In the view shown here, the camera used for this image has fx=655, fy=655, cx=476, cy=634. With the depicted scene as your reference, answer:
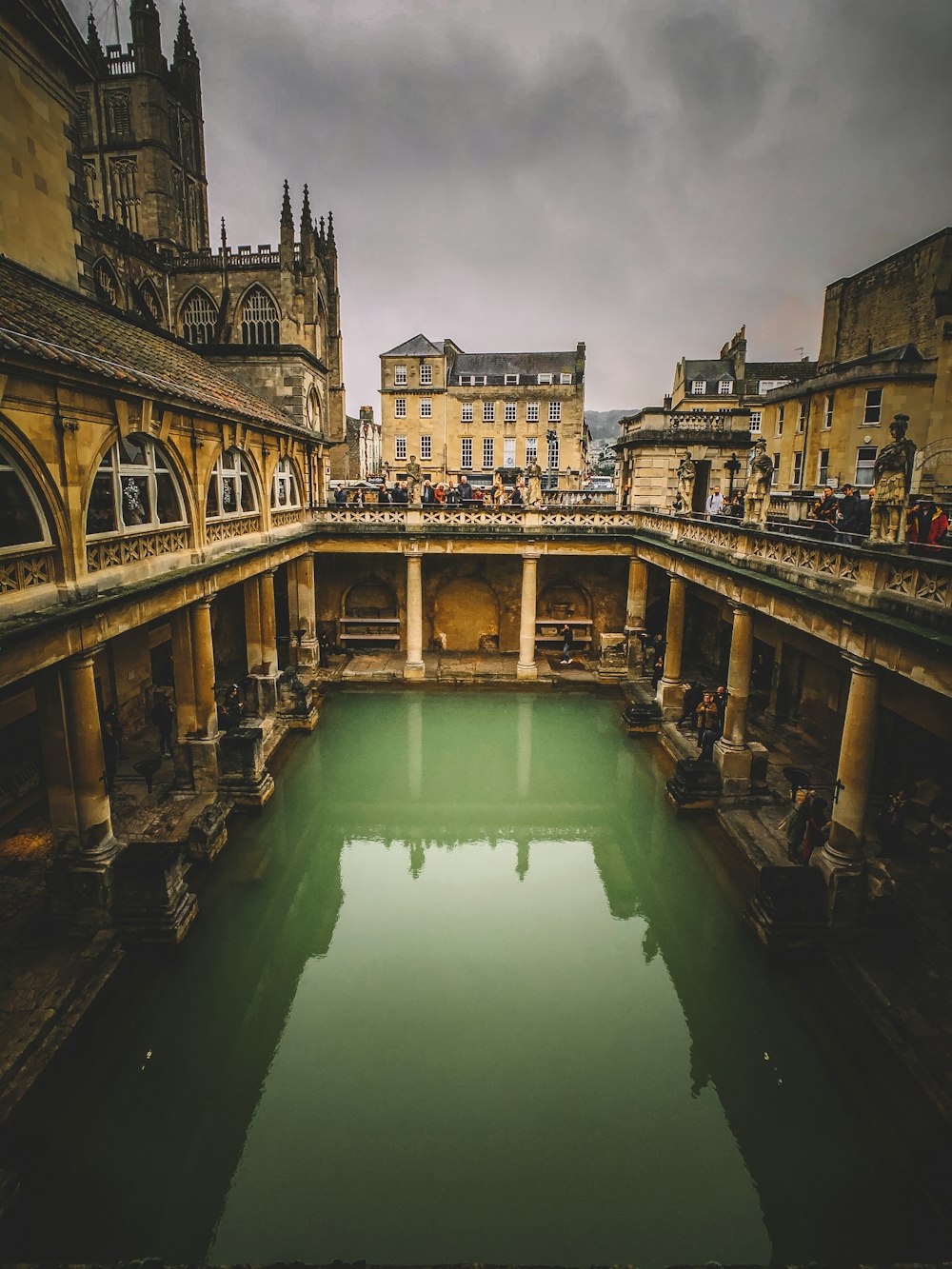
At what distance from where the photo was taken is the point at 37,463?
8.18 metres

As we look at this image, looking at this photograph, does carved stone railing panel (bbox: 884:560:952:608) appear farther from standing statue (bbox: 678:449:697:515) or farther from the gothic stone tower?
the gothic stone tower

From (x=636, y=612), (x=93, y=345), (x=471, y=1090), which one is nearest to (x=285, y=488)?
(x=93, y=345)

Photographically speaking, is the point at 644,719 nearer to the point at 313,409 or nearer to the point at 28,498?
the point at 28,498

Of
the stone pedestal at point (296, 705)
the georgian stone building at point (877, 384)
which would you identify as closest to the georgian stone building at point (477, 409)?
the georgian stone building at point (877, 384)

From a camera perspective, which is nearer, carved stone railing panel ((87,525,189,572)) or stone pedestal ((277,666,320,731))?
carved stone railing panel ((87,525,189,572))

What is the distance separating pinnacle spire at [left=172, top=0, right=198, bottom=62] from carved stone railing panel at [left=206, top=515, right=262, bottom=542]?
138 ft

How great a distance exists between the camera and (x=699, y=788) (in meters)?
14.0

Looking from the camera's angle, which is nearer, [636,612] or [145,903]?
[145,903]

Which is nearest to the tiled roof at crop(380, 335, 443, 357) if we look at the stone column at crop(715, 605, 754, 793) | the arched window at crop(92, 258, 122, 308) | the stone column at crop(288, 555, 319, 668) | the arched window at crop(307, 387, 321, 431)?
the arched window at crop(307, 387, 321, 431)

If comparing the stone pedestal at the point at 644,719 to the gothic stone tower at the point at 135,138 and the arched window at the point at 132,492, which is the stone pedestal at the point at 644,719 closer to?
the arched window at the point at 132,492

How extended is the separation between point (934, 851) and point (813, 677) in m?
6.25

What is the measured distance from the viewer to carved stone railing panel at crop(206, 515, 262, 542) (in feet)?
46.0

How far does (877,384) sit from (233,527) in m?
25.7

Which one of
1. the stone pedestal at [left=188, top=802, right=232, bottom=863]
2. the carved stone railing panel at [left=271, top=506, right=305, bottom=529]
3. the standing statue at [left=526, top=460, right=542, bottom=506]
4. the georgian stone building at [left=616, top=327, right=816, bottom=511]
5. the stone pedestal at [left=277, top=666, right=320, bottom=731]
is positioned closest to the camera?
the stone pedestal at [left=188, top=802, right=232, bottom=863]
